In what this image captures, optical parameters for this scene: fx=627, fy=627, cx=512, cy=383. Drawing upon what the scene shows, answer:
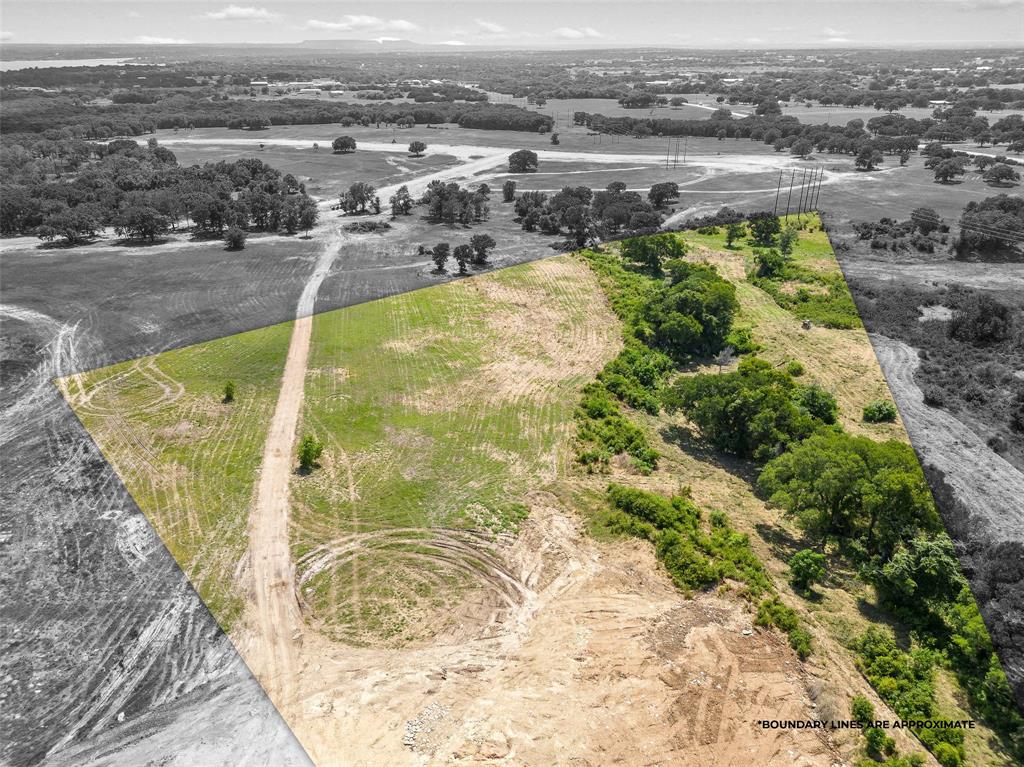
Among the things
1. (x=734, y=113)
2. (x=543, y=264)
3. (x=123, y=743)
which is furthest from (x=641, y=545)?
(x=734, y=113)

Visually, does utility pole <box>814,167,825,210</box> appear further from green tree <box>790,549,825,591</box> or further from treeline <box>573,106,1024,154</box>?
green tree <box>790,549,825,591</box>

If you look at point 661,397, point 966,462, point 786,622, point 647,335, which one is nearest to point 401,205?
point 647,335

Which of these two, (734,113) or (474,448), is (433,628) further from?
(734,113)

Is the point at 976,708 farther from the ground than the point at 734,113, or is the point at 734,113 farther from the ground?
the point at 734,113

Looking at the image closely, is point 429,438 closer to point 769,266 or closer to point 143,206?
point 769,266

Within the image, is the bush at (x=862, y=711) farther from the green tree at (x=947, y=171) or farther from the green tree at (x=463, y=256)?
the green tree at (x=947, y=171)

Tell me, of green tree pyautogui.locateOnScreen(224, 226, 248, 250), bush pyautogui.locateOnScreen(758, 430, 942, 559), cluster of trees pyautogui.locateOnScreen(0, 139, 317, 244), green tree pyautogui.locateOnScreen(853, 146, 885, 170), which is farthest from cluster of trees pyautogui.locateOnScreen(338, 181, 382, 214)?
green tree pyautogui.locateOnScreen(853, 146, 885, 170)
